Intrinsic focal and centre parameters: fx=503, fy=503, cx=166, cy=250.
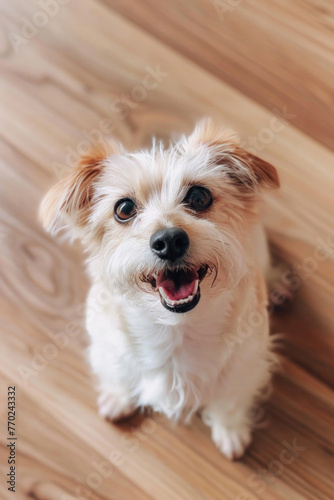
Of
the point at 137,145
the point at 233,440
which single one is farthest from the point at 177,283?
the point at 137,145

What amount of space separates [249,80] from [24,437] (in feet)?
4.94

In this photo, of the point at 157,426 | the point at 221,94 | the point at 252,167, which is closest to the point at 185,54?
the point at 221,94

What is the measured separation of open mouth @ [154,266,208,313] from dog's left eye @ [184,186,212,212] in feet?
0.47

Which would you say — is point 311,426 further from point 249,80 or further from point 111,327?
point 249,80

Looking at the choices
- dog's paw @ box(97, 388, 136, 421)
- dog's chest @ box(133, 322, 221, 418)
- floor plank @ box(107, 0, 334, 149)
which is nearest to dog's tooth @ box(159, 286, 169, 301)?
dog's chest @ box(133, 322, 221, 418)

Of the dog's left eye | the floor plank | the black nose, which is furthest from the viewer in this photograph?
the floor plank

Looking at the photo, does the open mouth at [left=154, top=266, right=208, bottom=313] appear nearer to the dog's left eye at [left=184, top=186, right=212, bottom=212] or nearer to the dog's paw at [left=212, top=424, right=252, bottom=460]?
the dog's left eye at [left=184, top=186, right=212, bottom=212]

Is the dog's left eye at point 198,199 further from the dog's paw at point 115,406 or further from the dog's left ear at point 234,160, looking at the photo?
the dog's paw at point 115,406

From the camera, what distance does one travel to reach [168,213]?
1.05 m

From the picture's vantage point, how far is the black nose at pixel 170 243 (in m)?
0.98

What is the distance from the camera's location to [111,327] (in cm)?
124

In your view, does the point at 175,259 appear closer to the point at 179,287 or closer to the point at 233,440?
the point at 179,287

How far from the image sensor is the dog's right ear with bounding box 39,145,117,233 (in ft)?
3.70

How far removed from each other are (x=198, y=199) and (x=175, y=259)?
185 mm
